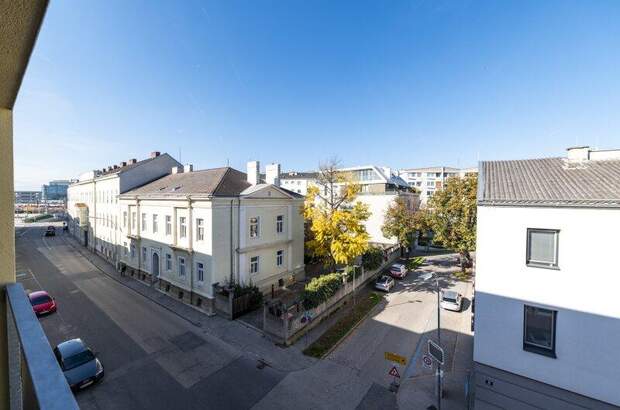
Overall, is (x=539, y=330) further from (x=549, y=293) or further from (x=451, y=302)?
(x=451, y=302)

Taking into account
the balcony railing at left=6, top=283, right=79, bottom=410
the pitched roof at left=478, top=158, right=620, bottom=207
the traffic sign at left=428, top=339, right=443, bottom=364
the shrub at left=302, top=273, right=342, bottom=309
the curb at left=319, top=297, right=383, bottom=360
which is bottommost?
the curb at left=319, top=297, right=383, bottom=360

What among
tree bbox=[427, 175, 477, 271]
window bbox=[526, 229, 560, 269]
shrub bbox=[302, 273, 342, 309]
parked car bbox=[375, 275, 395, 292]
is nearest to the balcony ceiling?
window bbox=[526, 229, 560, 269]

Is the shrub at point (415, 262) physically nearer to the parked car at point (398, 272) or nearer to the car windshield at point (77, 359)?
the parked car at point (398, 272)

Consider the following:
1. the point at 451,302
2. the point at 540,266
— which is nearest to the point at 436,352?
the point at 540,266

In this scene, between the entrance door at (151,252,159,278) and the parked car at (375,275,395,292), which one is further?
the parked car at (375,275,395,292)

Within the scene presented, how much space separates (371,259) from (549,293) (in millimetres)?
16366

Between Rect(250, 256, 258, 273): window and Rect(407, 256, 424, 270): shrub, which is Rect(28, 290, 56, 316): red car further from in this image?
Rect(407, 256, 424, 270): shrub

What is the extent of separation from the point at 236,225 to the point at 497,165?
15.2 metres

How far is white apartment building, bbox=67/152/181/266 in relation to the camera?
2647cm

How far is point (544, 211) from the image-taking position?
364 inches

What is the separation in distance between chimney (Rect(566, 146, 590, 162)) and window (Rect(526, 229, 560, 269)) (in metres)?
5.27

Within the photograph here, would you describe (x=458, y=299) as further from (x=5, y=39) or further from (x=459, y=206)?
(x=5, y=39)

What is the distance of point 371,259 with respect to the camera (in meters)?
25.2

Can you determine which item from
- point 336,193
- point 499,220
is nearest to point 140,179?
point 336,193
